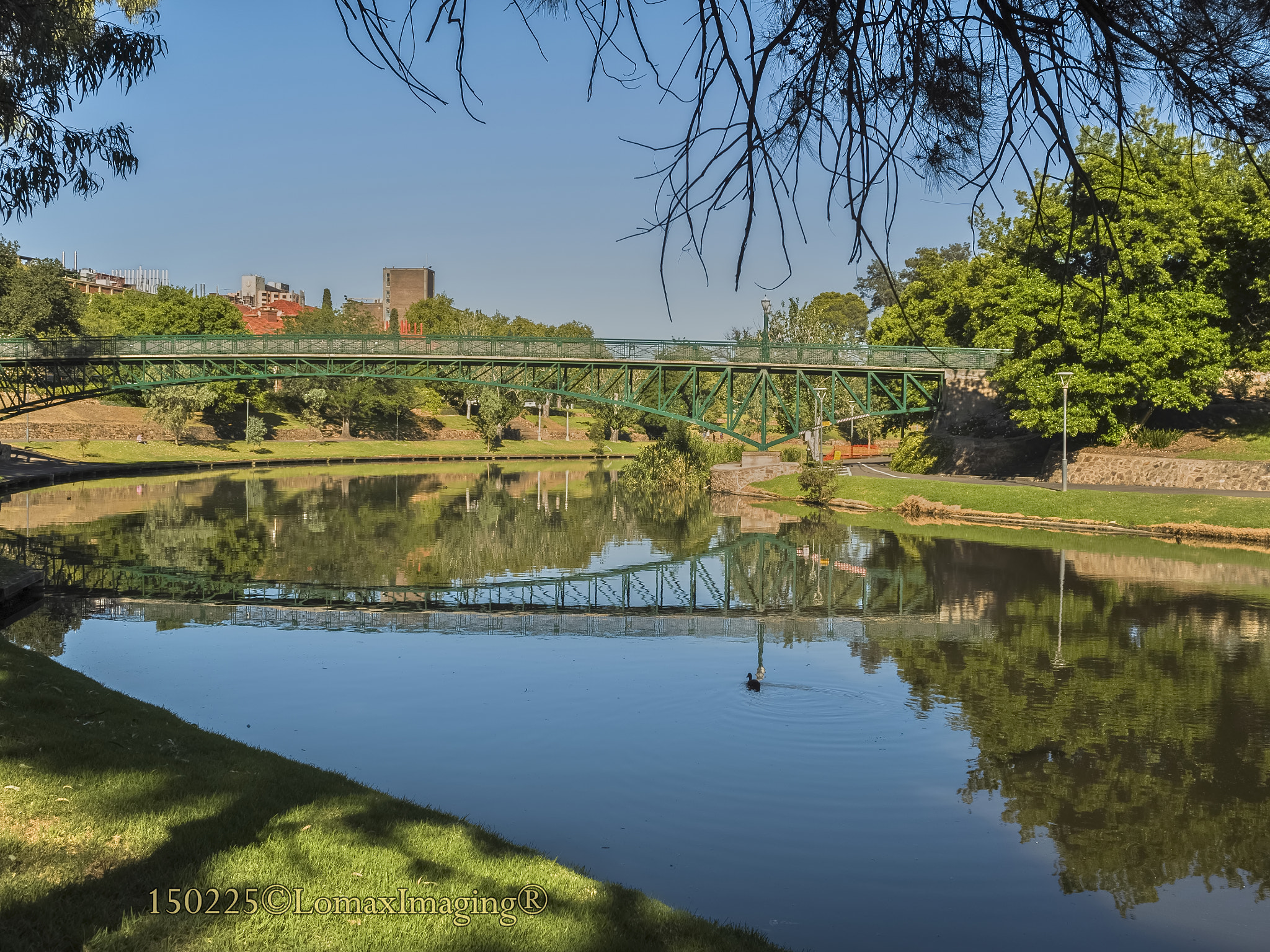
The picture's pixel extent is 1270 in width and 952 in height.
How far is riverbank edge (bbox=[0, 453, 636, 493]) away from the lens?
57.3 meters

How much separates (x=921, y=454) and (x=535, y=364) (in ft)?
70.9

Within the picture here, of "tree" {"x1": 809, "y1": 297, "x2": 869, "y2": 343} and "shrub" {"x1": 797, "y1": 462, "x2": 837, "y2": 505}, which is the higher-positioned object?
"tree" {"x1": 809, "y1": 297, "x2": 869, "y2": 343}

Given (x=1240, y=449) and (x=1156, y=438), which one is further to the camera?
(x=1156, y=438)

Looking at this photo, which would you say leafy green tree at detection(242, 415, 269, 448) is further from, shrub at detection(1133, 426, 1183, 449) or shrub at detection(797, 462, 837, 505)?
shrub at detection(1133, 426, 1183, 449)

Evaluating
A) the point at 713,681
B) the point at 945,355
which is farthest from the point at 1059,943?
the point at 945,355

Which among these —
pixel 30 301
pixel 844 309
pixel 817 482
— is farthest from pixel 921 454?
pixel 844 309

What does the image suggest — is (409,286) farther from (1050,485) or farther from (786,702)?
(786,702)

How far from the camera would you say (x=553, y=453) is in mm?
102125

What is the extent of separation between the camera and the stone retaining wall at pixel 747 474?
5844cm

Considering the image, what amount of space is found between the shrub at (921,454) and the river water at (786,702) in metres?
22.6

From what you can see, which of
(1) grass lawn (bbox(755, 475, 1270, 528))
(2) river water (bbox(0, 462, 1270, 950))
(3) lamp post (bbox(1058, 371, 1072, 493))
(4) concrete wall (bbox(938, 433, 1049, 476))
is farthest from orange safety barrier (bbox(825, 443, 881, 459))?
(2) river water (bbox(0, 462, 1270, 950))

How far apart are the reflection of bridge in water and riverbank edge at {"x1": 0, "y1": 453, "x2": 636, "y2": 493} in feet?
92.1

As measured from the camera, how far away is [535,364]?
185 ft

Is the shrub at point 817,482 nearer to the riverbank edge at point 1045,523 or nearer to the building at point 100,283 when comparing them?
the riverbank edge at point 1045,523
